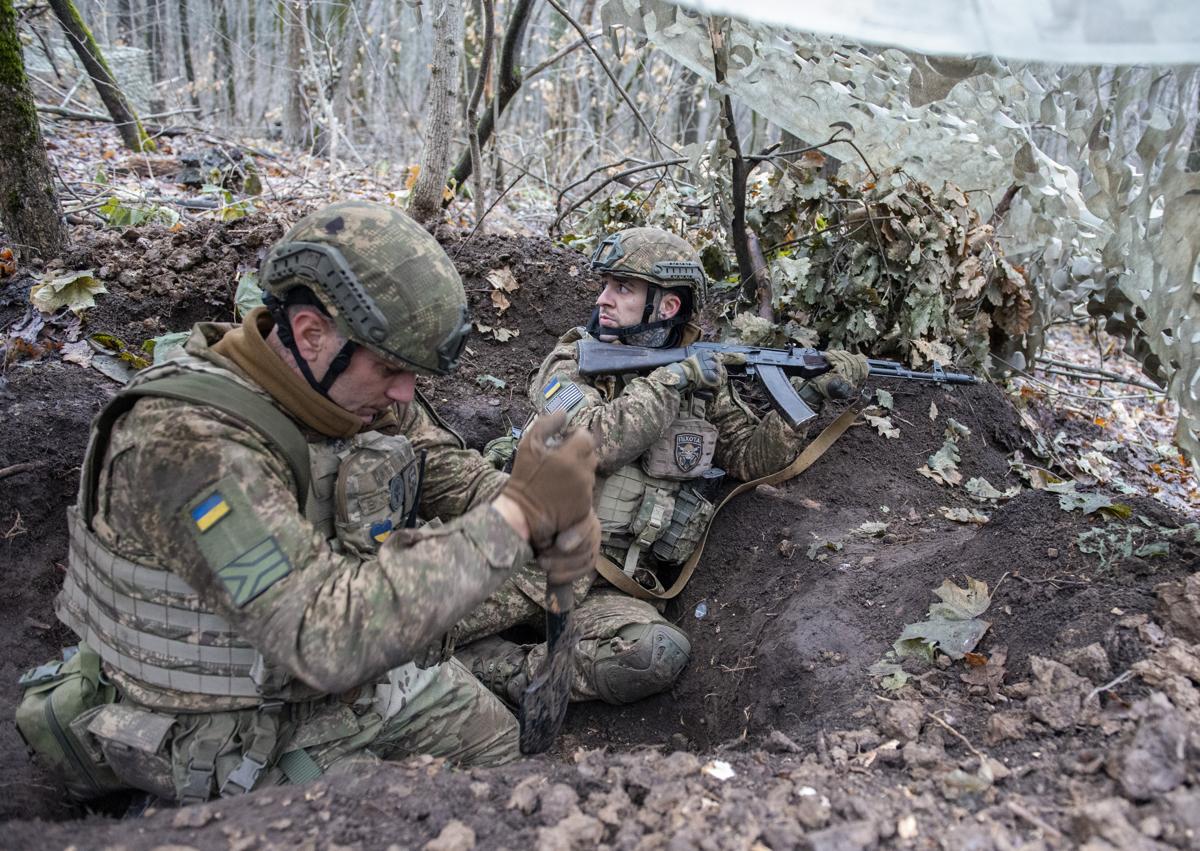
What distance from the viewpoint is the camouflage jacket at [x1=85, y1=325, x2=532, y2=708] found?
78.7 inches

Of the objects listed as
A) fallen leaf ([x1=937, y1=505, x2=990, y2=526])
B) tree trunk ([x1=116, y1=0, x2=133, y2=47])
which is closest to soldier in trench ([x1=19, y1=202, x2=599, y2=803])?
fallen leaf ([x1=937, y1=505, x2=990, y2=526])

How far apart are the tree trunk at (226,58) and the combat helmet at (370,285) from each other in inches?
498

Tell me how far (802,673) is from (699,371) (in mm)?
1483

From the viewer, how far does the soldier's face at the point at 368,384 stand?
7.49 feet

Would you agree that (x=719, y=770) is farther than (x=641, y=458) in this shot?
No

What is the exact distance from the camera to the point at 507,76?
6.65 m

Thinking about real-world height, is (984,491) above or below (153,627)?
below

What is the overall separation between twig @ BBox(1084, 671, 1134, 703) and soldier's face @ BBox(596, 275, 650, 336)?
2.52m

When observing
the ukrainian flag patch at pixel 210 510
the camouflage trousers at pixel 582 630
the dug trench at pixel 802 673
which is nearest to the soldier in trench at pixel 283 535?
the ukrainian flag patch at pixel 210 510

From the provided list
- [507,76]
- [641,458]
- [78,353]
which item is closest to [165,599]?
[641,458]

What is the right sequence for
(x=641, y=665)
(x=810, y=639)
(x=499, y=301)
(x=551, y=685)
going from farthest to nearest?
(x=499, y=301) → (x=641, y=665) → (x=810, y=639) → (x=551, y=685)

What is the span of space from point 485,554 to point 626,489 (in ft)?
6.47

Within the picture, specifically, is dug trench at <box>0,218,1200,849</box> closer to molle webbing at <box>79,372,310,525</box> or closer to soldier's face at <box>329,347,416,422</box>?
molle webbing at <box>79,372,310,525</box>

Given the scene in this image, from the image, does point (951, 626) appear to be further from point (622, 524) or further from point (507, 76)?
point (507, 76)
